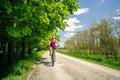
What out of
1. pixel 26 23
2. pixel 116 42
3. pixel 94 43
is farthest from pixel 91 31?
pixel 26 23

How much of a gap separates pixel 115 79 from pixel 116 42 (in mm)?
31481

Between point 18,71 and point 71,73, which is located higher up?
point 18,71

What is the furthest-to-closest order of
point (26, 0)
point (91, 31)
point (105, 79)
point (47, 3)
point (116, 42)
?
point (91, 31)
point (116, 42)
point (47, 3)
point (26, 0)
point (105, 79)

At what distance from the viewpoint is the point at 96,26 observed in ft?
174

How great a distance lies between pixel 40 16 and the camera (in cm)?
1274

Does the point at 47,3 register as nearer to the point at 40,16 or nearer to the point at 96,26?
the point at 40,16

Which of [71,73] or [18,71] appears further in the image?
[18,71]

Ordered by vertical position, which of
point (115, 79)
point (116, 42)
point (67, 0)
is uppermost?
point (67, 0)

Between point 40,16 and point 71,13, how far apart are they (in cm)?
961

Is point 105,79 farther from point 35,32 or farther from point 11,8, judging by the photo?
point 35,32

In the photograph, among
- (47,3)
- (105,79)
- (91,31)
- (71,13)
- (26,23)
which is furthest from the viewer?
(91,31)

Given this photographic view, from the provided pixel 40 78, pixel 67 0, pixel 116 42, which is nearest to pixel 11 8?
pixel 40 78

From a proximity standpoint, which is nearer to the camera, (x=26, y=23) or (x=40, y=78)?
(x=40, y=78)

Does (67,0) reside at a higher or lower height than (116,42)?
higher
